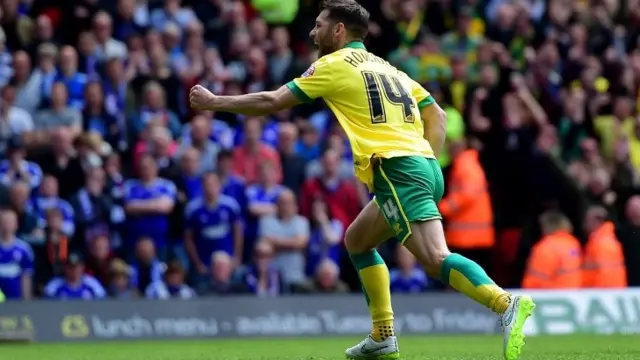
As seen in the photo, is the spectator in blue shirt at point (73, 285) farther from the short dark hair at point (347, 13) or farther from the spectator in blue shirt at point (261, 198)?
the short dark hair at point (347, 13)

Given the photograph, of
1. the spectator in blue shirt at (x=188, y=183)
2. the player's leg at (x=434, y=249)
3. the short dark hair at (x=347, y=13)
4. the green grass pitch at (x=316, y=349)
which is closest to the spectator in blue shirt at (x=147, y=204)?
the spectator in blue shirt at (x=188, y=183)

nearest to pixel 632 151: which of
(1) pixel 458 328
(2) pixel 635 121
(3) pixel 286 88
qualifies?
(2) pixel 635 121

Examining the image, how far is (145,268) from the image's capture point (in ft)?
52.4

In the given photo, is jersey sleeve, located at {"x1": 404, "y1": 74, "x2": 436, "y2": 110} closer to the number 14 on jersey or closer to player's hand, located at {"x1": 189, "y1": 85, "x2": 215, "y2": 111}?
the number 14 on jersey

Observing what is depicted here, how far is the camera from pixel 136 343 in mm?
14531

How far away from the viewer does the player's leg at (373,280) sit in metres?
9.27

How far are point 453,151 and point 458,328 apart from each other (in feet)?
7.52

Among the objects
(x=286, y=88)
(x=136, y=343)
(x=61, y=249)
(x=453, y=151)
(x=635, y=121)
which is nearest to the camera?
(x=286, y=88)

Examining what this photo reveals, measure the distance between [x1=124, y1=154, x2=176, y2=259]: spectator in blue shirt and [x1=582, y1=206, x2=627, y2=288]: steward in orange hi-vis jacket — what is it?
5115mm

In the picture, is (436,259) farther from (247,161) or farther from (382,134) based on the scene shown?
(247,161)

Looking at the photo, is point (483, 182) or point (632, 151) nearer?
point (483, 182)

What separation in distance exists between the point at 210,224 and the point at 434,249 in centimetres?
792

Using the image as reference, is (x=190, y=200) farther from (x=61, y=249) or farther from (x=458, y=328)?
(x=458, y=328)

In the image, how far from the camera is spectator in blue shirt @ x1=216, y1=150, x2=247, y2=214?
644 inches
